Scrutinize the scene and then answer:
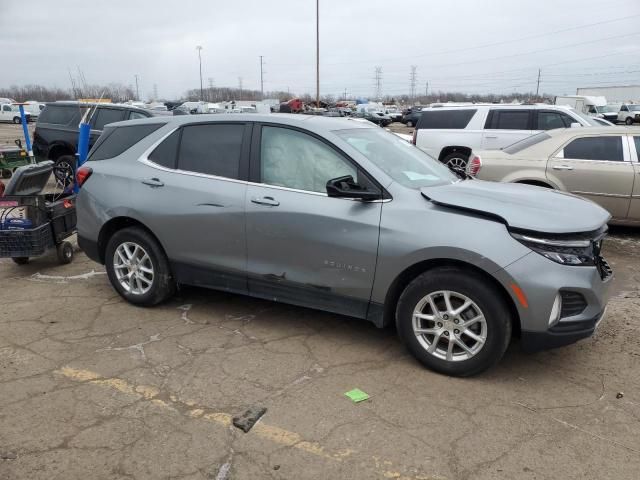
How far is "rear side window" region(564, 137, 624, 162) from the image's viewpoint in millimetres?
6938

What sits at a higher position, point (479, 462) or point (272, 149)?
point (272, 149)

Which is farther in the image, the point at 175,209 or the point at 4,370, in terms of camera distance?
the point at 175,209

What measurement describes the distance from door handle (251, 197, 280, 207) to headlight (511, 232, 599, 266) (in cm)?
172

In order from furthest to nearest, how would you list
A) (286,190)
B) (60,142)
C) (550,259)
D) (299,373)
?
1. (60,142)
2. (286,190)
3. (299,373)
4. (550,259)

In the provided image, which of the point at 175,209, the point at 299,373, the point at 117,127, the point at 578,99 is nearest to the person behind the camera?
the point at 299,373

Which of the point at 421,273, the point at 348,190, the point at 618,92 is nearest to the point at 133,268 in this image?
the point at 348,190

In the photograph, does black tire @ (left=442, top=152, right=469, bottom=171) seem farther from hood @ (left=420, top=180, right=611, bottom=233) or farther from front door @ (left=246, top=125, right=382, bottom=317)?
front door @ (left=246, top=125, right=382, bottom=317)

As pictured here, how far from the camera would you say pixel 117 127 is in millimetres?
5082

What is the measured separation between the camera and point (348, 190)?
3629 millimetres

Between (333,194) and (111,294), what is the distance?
283 centimetres

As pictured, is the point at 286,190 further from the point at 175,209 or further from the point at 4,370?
the point at 4,370

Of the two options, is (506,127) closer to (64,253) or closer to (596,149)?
(596,149)

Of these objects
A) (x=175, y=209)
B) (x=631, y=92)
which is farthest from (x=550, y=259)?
(x=631, y=92)

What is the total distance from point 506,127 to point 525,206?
7.79m
